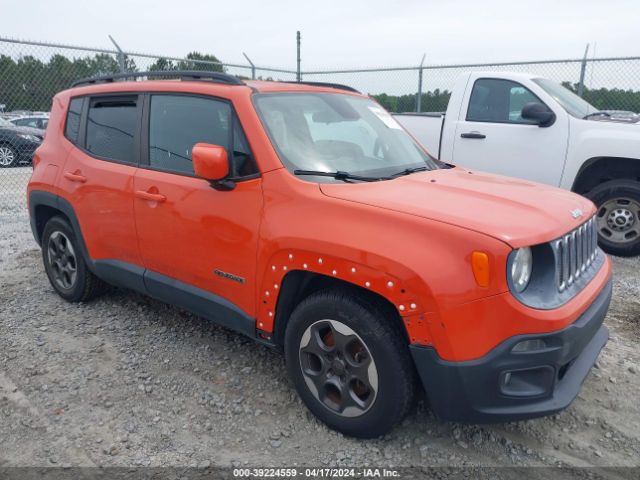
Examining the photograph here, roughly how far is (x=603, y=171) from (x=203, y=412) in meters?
5.12

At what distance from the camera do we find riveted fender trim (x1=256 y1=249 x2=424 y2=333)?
7.43ft

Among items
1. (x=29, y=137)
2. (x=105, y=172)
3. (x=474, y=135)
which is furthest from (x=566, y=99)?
(x=29, y=137)

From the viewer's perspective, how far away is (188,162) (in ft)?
10.6

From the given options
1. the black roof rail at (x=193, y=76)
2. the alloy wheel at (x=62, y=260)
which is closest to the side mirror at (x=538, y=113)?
the black roof rail at (x=193, y=76)

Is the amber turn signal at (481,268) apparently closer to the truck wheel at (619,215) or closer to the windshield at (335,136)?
the windshield at (335,136)

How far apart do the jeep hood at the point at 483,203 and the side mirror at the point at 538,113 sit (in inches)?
111

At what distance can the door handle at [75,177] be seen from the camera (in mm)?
3871

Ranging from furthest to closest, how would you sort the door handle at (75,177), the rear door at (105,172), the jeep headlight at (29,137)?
the jeep headlight at (29,137) < the door handle at (75,177) < the rear door at (105,172)

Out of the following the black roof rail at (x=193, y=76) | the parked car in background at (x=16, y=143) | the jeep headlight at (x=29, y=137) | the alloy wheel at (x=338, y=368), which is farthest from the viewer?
the jeep headlight at (x=29, y=137)

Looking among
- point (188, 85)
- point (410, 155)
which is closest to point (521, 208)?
point (410, 155)

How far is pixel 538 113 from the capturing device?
5613mm

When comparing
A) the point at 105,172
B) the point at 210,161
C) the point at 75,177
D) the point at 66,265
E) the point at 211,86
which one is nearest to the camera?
the point at 210,161

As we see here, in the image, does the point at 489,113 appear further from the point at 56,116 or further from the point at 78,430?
the point at 78,430

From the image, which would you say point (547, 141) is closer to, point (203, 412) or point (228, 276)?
point (228, 276)
